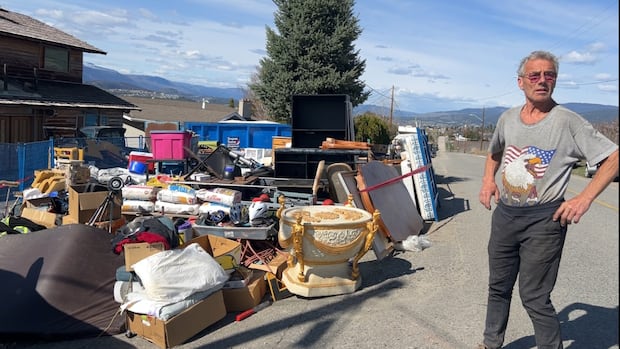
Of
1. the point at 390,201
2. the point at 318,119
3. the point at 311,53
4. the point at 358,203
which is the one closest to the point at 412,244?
the point at 390,201

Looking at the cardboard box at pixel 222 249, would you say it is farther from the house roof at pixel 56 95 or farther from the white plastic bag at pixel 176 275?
the house roof at pixel 56 95

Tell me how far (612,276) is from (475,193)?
912 cm

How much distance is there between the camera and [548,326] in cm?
336

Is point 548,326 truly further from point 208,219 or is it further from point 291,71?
point 291,71

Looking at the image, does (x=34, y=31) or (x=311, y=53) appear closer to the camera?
(x=311, y=53)

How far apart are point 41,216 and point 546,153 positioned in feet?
20.7

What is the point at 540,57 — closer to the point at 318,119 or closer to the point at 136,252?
the point at 136,252

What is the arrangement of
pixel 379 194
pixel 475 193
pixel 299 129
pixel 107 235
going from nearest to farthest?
pixel 107 235
pixel 379 194
pixel 299 129
pixel 475 193

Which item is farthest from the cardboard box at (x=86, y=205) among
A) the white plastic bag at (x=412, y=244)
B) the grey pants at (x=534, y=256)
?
the grey pants at (x=534, y=256)

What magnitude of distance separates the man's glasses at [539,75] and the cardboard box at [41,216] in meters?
6.03

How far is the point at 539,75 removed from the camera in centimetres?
323

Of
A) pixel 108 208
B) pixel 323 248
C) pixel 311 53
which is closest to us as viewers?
pixel 323 248

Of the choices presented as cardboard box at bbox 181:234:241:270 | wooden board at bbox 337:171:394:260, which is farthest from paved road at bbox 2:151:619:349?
cardboard box at bbox 181:234:241:270

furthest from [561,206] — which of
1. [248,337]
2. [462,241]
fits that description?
[462,241]
